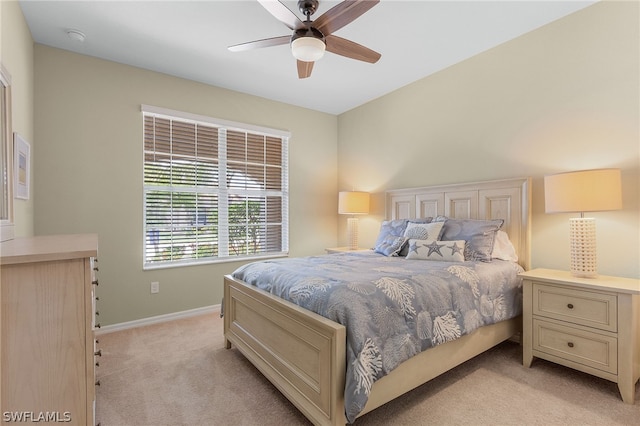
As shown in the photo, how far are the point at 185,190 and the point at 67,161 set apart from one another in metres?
1.08

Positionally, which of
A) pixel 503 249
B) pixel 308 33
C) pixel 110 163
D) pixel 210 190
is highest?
pixel 308 33

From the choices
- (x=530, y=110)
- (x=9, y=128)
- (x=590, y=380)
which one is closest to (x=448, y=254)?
(x=590, y=380)

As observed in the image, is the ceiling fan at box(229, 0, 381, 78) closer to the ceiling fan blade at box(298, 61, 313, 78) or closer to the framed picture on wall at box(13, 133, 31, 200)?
the ceiling fan blade at box(298, 61, 313, 78)

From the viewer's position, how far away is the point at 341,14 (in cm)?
184

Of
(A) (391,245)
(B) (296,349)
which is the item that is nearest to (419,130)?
(A) (391,245)

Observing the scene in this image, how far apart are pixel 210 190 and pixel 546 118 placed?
11.6 ft

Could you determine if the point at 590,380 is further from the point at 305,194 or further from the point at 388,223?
the point at 305,194

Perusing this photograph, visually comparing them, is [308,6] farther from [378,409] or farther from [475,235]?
[378,409]

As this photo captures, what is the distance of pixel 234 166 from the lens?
3910mm

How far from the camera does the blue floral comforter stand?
1475 millimetres

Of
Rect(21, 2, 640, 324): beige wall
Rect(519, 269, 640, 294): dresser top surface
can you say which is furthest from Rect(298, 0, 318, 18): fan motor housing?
Rect(519, 269, 640, 294): dresser top surface

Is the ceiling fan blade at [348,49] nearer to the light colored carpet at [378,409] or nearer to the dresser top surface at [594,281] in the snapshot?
the dresser top surface at [594,281]

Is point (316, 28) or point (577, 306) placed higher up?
point (316, 28)

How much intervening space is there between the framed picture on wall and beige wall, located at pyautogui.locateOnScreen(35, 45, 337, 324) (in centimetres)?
48
